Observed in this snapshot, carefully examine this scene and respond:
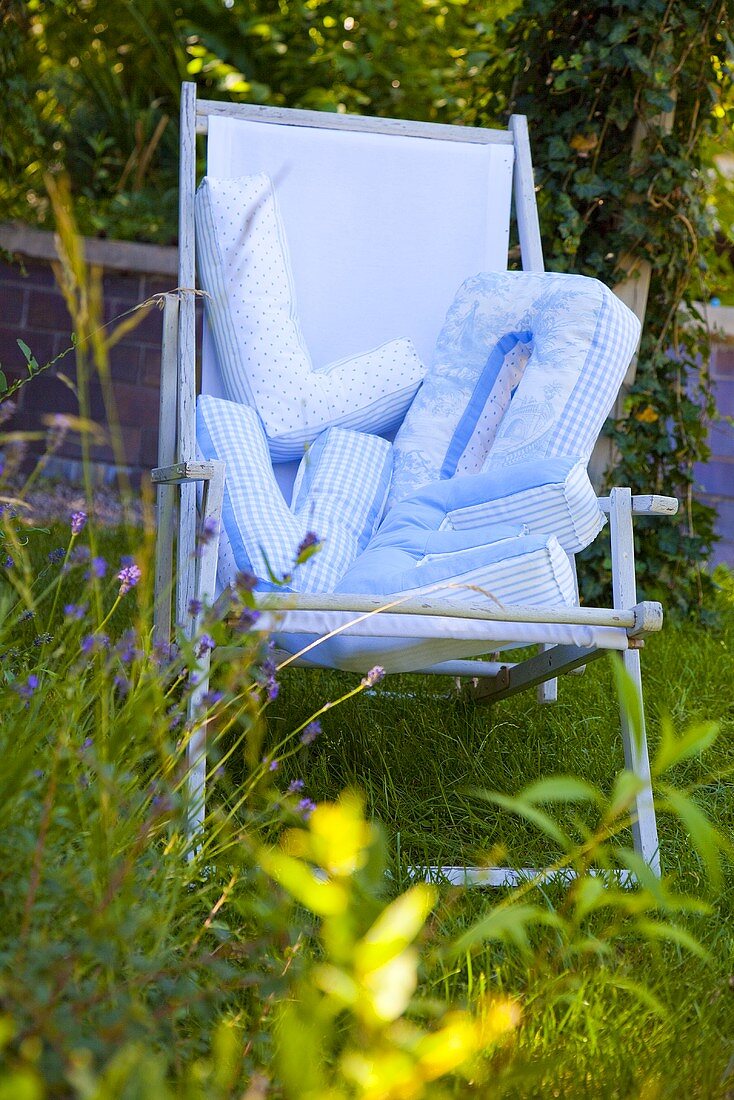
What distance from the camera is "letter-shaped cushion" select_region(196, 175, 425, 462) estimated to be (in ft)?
7.24

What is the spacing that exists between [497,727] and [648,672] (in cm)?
57

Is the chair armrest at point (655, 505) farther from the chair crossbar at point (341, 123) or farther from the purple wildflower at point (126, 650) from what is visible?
the chair crossbar at point (341, 123)

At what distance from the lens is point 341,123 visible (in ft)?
8.02

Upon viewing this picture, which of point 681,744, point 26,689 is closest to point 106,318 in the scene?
point 26,689

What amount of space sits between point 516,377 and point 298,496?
19.0 inches

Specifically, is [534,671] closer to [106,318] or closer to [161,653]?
[161,653]

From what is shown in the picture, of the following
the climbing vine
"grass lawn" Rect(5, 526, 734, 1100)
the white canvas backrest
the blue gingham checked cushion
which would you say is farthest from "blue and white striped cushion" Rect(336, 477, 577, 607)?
the climbing vine

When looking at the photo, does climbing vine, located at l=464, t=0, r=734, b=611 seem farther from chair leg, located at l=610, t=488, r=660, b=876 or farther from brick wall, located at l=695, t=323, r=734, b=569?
chair leg, located at l=610, t=488, r=660, b=876

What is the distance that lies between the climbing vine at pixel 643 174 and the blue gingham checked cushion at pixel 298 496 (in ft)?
3.50

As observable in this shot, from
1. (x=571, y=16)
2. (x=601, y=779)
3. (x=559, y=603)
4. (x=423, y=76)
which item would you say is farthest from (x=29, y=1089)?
(x=423, y=76)

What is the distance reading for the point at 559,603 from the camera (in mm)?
1641

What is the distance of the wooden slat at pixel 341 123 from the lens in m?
2.40

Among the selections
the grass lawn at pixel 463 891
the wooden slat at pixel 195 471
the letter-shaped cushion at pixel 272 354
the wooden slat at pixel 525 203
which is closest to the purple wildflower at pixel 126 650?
the grass lawn at pixel 463 891

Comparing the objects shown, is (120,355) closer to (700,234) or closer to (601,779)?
(700,234)
